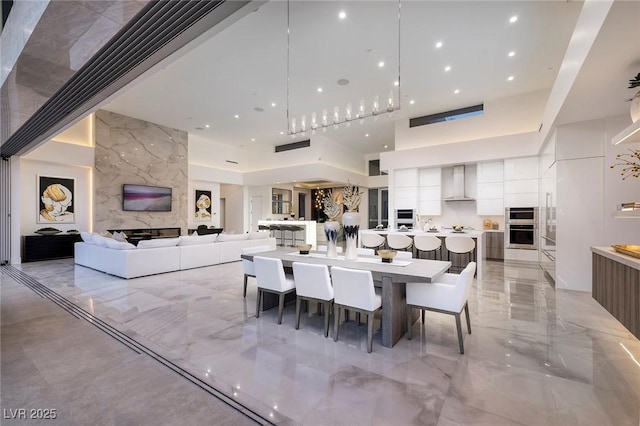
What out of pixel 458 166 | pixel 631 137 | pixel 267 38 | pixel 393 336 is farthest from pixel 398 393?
pixel 458 166

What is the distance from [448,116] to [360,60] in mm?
4256

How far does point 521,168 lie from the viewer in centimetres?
725

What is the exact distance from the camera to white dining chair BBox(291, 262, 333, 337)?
2971 millimetres

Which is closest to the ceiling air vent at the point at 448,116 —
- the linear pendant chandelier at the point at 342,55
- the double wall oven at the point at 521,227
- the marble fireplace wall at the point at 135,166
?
the linear pendant chandelier at the point at 342,55

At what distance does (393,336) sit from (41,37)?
190 inches

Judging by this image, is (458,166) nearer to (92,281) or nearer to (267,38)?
(267,38)

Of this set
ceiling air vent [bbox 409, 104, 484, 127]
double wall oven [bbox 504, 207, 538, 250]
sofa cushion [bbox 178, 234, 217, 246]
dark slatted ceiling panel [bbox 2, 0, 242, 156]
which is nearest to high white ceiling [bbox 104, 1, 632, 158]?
ceiling air vent [bbox 409, 104, 484, 127]

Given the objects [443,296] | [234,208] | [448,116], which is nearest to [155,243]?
[443,296]

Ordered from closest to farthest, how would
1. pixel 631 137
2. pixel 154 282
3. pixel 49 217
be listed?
1. pixel 631 137
2. pixel 154 282
3. pixel 49 217

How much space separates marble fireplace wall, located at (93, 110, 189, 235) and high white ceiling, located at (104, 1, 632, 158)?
72 centimetres

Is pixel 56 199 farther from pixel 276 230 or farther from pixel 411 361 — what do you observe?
pixel 411 361

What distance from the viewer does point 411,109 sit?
826 centimetres

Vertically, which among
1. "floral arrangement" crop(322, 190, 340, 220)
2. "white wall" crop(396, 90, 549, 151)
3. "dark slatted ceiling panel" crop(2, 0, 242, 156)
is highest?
"white wall" crop(396, 90, 549, 151)

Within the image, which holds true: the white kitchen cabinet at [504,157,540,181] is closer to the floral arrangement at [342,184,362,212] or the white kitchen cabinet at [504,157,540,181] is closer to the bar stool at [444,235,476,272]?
the bar stool at [444,235,476,272]
